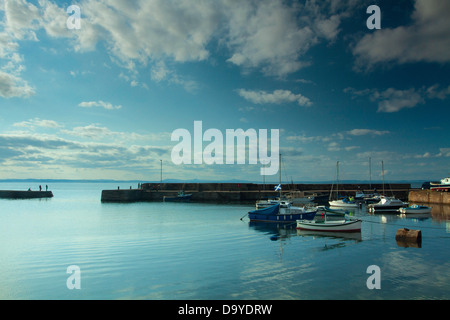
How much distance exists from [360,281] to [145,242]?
638 inches

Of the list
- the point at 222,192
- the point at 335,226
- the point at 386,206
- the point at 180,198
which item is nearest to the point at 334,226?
the point at 335,226

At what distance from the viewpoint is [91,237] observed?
24969mm

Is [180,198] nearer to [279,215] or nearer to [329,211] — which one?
[279,215]

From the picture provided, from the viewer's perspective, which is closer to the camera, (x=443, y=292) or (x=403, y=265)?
(x=443, y=292)

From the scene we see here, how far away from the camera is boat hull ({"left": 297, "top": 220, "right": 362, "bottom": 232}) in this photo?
2506cm

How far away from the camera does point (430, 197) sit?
186 ft

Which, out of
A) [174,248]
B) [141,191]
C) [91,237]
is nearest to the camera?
[174,248]

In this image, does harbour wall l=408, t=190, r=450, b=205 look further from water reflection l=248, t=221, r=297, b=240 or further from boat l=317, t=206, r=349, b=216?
water reflection l=248, t=221, r=297, b=240

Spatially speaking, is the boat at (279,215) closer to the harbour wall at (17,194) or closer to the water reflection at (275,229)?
the water reflection at (275,229)

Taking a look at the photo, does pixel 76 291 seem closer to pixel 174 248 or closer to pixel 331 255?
pixel 174 248

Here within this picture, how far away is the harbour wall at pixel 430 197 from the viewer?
5299 cm

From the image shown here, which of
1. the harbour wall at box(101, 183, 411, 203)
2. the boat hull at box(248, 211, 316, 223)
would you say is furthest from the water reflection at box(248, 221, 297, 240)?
the harbour wall at box(101, 183, 411, 203)

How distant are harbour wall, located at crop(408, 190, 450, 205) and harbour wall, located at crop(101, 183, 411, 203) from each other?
604 cm

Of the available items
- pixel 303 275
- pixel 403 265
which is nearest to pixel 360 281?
pixel 303 275
